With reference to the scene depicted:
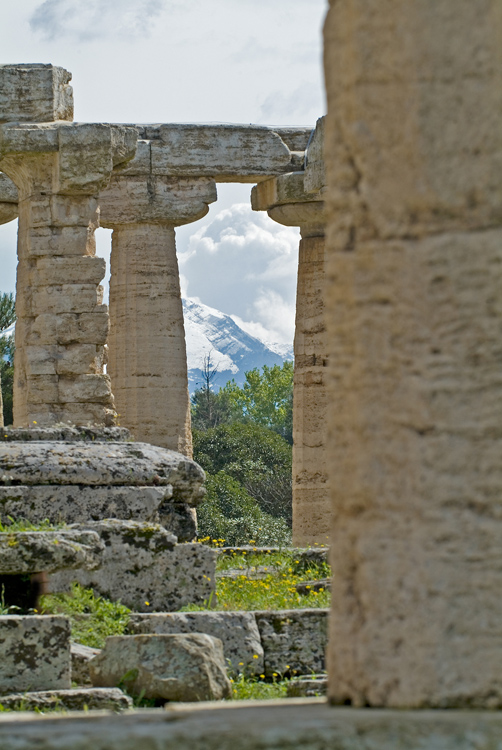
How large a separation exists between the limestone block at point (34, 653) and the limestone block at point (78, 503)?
7.72ft

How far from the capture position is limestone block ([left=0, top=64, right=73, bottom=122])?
1692cm

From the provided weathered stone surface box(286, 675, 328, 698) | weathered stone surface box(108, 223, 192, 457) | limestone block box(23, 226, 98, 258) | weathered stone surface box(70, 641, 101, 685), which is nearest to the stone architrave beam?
weathered stone surface box(108, 223, 192, 457)

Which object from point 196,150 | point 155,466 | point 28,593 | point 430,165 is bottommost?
point 28,593

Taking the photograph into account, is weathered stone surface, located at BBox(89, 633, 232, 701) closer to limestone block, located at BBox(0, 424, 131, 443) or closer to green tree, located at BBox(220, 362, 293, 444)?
limestone block, located at BBox(0, 424, 131, 443)

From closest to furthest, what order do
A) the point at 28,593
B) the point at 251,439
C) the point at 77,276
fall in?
the point at 28,593 < the point at 77,276 < the point at 251,439

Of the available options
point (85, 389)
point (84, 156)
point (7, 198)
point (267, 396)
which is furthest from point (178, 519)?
point (267, 396)

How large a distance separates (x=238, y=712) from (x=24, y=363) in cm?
1296

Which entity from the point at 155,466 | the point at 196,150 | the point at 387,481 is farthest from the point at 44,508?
the point at 196,150

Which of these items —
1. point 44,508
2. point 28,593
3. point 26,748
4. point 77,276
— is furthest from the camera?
point 77,276

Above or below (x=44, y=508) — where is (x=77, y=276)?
above

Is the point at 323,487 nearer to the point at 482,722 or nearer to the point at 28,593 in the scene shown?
the point at 28,593

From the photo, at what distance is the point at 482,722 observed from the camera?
4281 mm

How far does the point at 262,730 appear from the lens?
4.09 m

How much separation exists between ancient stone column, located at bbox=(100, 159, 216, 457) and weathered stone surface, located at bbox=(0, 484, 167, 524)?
10.4 m
